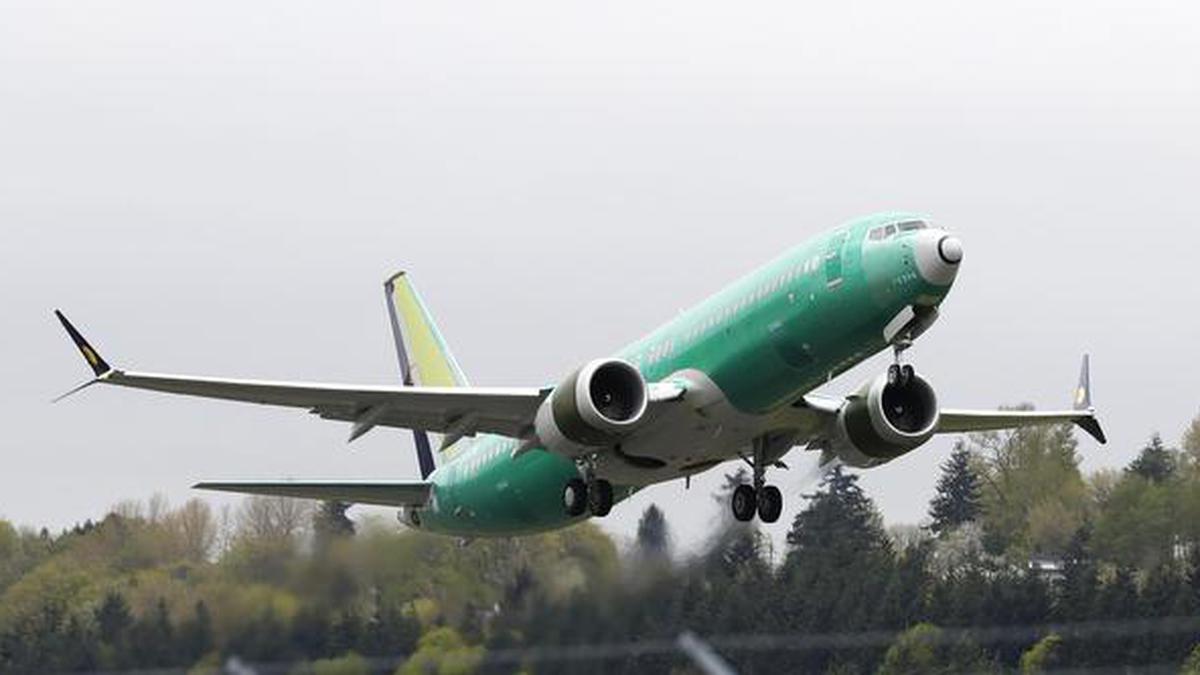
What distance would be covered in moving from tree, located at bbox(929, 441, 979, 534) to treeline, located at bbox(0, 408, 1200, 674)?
18.9ft

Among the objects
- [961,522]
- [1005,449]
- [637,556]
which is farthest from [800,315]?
[1005,449]

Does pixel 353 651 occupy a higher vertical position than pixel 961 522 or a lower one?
lower

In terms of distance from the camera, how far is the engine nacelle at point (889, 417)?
42.0 meters

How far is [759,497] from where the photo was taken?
4297cm

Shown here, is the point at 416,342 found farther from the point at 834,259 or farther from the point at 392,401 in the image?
the point at 834,259

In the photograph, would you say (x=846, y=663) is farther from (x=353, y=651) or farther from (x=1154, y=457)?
(x=1154, y=457)

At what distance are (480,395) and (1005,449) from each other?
2674 cm

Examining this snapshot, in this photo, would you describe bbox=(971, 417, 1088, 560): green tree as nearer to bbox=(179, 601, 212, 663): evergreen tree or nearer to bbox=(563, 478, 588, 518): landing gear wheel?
bbox=(563, 478, 588, 518): landing gear wheel

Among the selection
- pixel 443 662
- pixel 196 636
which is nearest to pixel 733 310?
pixel 196 636

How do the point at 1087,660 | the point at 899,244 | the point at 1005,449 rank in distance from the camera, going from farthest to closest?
the point at 1005,449, the point at 899,244, the point at 1087,660

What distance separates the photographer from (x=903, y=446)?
4234cm

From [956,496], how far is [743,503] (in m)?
19.8

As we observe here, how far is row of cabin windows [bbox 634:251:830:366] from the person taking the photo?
38.7m

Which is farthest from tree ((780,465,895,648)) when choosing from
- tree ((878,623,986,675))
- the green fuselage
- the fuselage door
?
tree ((878,623,986,675))
